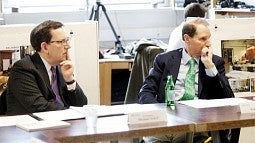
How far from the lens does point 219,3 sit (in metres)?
5.63

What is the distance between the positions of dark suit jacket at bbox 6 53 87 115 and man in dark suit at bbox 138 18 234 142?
2.04ft

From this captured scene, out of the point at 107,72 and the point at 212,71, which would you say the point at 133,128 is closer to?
the point at 212,71

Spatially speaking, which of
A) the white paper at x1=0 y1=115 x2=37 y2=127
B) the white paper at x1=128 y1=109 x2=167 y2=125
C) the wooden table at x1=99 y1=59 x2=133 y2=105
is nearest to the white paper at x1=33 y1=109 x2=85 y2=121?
the white paper at x1=0 y1=115 x2=37 y2=127

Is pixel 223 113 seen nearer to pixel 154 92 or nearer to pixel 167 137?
pixel 167 137

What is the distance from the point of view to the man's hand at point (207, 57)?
126 inches

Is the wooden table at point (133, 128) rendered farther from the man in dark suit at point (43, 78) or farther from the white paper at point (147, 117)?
the man in dark suit at point (43, 78)

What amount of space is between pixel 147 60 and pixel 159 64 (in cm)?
121

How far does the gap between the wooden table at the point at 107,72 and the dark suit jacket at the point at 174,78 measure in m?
1.58

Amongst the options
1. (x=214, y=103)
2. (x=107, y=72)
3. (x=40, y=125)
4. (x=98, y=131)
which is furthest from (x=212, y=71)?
(x=107, y=72)

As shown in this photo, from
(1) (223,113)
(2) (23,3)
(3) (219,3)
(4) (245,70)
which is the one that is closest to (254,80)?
(4) (245,70)

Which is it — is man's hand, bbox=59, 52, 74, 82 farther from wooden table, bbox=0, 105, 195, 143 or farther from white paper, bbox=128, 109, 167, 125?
white paper, bbox=128, 109, 167, 125

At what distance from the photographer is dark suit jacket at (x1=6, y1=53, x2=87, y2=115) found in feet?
9.28

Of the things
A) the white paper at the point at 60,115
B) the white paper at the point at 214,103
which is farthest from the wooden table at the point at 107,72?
the white paper at the point at 60,115

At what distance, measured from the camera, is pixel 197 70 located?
3.32 metres
